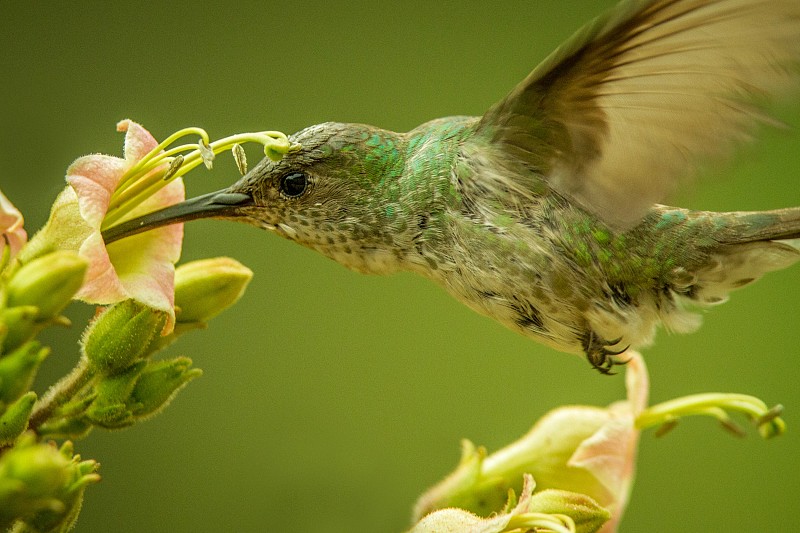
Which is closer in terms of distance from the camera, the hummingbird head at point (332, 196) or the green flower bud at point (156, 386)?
the green flower bud at point (156, 386)

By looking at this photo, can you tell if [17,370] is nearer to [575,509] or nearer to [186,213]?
[186,213]

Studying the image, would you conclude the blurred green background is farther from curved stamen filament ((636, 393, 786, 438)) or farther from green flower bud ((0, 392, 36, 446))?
green flower bud ((0, 392, 36, 446))

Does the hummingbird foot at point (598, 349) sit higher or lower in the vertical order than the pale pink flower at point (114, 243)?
lower

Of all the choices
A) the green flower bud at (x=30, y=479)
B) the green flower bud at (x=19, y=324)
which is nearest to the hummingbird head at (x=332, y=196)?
the green flower bud at (x=19, y=324)

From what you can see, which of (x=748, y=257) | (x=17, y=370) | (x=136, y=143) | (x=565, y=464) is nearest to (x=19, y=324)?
(x=17, y=370)

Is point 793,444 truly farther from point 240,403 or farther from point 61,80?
point 61,80

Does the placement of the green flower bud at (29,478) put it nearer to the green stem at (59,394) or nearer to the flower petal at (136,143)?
the green stem at (59,394)

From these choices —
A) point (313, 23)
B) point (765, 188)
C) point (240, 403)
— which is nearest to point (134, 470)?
point (240, 403)
